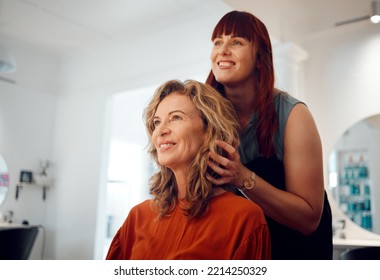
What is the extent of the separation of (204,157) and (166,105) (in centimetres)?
20

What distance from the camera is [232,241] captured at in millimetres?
1051

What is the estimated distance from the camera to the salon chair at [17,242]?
1351 mm

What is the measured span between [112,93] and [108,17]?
0.32 m

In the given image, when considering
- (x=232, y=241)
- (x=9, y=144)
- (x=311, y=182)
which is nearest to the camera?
(x=232, y=241)

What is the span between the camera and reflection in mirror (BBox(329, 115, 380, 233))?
4.92 ft

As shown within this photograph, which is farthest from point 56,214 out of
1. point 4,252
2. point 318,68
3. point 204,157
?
point 318,68

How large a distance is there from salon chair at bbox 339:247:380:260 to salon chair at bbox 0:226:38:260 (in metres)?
1.18

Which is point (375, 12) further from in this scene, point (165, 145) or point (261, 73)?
point (165, 145)

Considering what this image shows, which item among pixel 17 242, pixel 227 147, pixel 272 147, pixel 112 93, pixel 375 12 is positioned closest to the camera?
pixel 227 147

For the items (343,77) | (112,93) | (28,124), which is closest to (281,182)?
(343,77)

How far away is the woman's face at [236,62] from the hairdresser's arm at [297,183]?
0.68ft

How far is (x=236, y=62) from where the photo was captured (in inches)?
48.8

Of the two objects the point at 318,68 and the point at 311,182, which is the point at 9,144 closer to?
the point at 311,182

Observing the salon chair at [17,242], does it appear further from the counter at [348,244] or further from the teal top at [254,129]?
the counter at [348,244]
